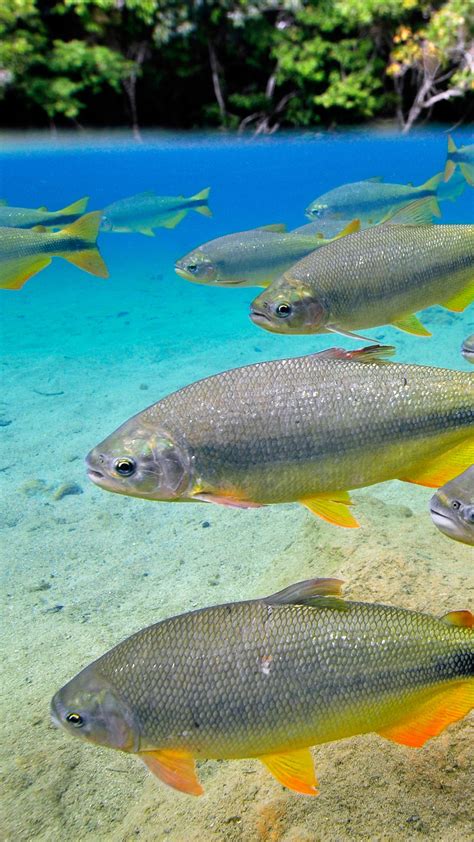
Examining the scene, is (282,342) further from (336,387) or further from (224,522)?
(336,387)

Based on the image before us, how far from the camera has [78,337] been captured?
11953 millimetres

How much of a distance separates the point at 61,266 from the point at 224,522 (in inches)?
998

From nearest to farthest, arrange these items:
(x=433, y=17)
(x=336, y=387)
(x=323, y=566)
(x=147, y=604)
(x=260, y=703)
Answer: (x=260, y=703) < (x=336, y=387) < (x=323, y=566) < (x=147, y=604) < (x=433, y=17)

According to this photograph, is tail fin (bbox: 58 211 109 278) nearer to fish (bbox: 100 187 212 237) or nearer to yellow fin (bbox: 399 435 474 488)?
yellow fin (bbox: 399 435 474 488)

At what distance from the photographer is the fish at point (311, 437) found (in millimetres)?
1407

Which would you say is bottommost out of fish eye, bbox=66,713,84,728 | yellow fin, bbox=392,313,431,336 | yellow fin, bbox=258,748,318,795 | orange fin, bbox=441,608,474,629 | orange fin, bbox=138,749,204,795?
yellow fin, bbox=258,748,318,795

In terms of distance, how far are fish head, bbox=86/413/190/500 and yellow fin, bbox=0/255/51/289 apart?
45.9 inches

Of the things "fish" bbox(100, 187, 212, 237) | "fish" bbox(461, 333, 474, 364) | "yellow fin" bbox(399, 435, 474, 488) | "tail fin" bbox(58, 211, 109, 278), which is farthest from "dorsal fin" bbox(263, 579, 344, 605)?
"fish" bbox(100, 187, 212, 237)

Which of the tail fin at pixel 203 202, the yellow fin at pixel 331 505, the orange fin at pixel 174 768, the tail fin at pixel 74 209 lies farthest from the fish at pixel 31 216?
the orange fin at pixel 174 768

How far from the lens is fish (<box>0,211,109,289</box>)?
8.22 feet

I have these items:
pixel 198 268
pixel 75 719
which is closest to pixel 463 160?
pixel 198 268

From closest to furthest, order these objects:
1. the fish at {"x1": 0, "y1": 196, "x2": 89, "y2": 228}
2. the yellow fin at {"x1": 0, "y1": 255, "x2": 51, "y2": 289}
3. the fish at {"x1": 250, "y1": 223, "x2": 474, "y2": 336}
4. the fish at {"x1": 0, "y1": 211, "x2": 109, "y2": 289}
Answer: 1. the fish at {"x1": 250, "y1": 223, "x2": 474, "y2": 336}
2. the yellow fin at {"x1": 0, "y1": 255, "x2": 51, "y2": 289}
3. the fish at {"x1": 0, "y1": 211, "x2": 109, "y2": 289}
4. the fish at {"x1": 0, "y1": 196, "x2": 89, "y2": 228}

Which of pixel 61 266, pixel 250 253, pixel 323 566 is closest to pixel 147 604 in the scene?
pixel 323 566

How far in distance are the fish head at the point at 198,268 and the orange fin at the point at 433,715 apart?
7.55ft
